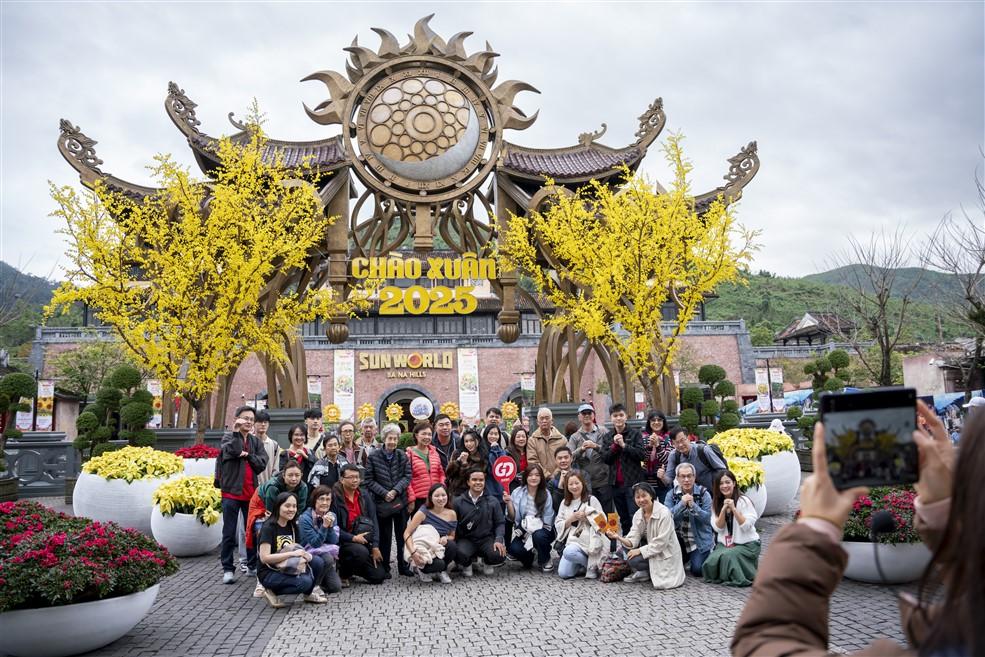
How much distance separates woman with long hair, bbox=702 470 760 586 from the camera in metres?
6.74

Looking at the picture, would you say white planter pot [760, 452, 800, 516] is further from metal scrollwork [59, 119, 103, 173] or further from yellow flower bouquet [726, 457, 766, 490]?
metal scrollwork [59, 119, 103, 173]

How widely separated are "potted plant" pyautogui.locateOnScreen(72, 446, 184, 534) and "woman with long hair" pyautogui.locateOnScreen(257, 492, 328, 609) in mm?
3525

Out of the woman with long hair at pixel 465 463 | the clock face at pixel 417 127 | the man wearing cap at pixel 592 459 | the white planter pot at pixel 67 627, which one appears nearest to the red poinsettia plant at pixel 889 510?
the man wearing cap at pixel 592 459

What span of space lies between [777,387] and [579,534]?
23612 mm

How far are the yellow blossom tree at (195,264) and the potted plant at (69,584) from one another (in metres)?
5.81

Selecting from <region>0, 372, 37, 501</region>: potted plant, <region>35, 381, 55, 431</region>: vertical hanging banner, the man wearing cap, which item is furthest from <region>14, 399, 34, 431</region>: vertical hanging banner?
the man wearing cap

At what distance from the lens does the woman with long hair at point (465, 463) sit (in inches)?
306

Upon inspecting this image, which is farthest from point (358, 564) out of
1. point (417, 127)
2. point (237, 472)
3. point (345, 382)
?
point (345, 382)

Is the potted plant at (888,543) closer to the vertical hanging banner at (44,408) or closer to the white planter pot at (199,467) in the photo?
the white planter pot at (199,467)

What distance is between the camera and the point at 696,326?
39.9 m

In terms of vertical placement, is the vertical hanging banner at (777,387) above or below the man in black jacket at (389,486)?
above

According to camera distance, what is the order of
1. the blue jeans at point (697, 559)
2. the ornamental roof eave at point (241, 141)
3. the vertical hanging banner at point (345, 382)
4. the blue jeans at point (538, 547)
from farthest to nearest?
the vertical hanging banner at point (345, 382) → the ornamental roof eave at point (241, 141) → the blue jeans at point (538, 547) → the blue jeans at point (697, 559)

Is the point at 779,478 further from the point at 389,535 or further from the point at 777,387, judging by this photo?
the point at 777,387

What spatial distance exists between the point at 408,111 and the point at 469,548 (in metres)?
8.81
